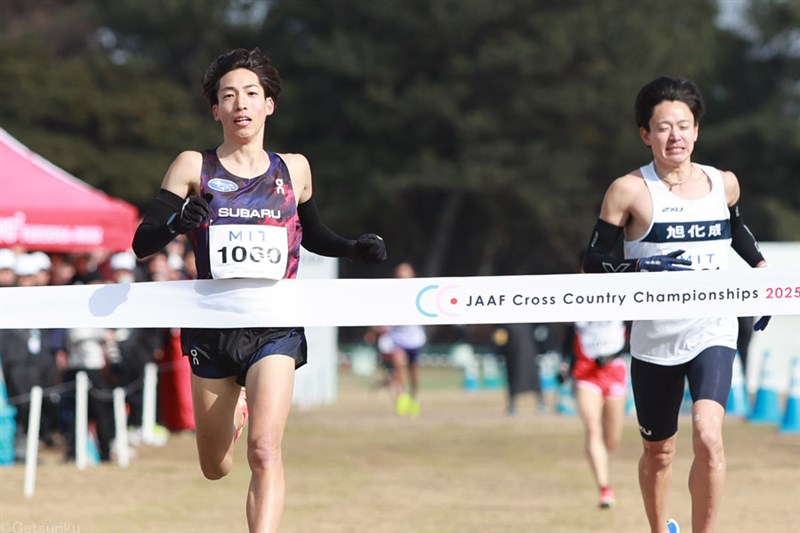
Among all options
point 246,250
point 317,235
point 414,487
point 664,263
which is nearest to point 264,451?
point 246,250

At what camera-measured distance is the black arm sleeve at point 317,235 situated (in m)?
6.98

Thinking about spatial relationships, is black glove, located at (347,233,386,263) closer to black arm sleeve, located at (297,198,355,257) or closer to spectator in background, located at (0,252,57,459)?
black arm sleeve, located at (297,198,355,257)

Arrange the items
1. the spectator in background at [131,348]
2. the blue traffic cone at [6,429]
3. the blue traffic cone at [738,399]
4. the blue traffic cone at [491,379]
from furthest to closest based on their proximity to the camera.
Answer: the blue traffic cone at [491,379]
the blue traffic cone at [738,399]
the spectator in background at [131,348]
the blue traffic cone at [6,429]

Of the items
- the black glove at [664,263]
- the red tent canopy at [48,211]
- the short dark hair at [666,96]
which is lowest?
the black glove at [664,263]

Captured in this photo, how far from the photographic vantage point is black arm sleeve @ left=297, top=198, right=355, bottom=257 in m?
6.98

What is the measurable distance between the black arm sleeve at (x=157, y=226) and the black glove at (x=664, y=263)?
226 centimetres

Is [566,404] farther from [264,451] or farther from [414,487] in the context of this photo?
[264,451]

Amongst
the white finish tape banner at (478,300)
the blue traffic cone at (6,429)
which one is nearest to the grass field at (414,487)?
the blue traffic cone at (6,429)

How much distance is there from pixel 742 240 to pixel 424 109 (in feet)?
146

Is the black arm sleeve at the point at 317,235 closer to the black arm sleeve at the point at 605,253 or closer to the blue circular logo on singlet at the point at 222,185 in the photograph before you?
the blue circular logo on singlet at the point at 222,185

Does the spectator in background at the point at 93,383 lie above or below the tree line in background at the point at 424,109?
below

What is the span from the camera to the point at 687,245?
7.18 meters

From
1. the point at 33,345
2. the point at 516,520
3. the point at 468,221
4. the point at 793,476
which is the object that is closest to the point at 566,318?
the point at 516,520

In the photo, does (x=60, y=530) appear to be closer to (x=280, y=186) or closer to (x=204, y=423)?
(x=204, y=423)
